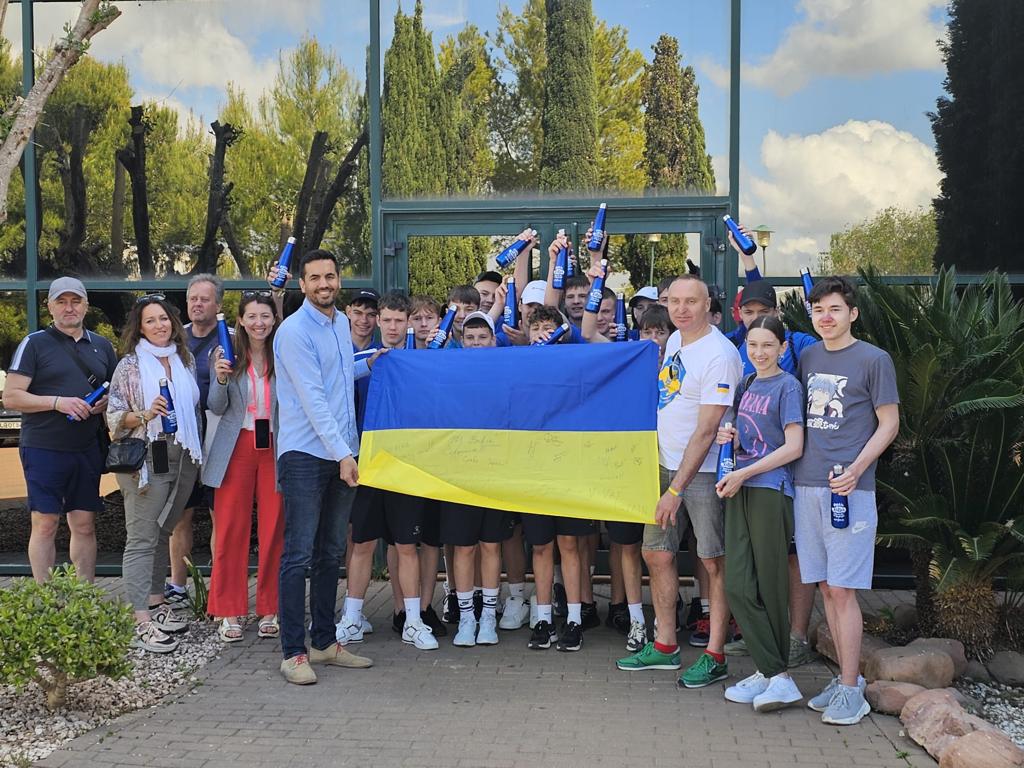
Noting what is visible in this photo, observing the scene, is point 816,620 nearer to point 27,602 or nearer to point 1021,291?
point 1021,291

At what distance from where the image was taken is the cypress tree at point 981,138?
7637 millimetres

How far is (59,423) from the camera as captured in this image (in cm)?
649

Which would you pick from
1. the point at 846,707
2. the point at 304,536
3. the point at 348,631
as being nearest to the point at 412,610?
the point at 348,631

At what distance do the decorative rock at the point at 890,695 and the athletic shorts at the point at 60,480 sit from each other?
15.3 ft

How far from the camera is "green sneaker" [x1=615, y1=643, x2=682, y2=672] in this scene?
19.1ft

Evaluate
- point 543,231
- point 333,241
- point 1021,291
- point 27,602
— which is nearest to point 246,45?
point 333,241

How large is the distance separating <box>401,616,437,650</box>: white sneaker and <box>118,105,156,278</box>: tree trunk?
3.74 m

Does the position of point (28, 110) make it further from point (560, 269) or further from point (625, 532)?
point (625, 532)

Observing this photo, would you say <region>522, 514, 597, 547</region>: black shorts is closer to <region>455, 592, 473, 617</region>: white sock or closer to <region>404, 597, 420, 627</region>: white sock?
<region>455, 592, 473, 617</region>: white sock

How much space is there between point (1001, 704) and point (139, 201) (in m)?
6.86

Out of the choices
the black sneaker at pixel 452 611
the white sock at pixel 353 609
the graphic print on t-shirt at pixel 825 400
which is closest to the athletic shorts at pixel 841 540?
the graphic print on t-shirt at pixel 825 400

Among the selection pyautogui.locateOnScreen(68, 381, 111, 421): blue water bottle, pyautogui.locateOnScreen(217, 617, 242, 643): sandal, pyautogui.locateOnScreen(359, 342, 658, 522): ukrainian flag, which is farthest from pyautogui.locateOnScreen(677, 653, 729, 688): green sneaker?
pyautogui.locateOnScreen(68, 381, 111, 421): blue water bottle

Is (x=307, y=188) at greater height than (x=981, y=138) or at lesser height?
lesser

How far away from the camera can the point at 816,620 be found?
21.4 feet
